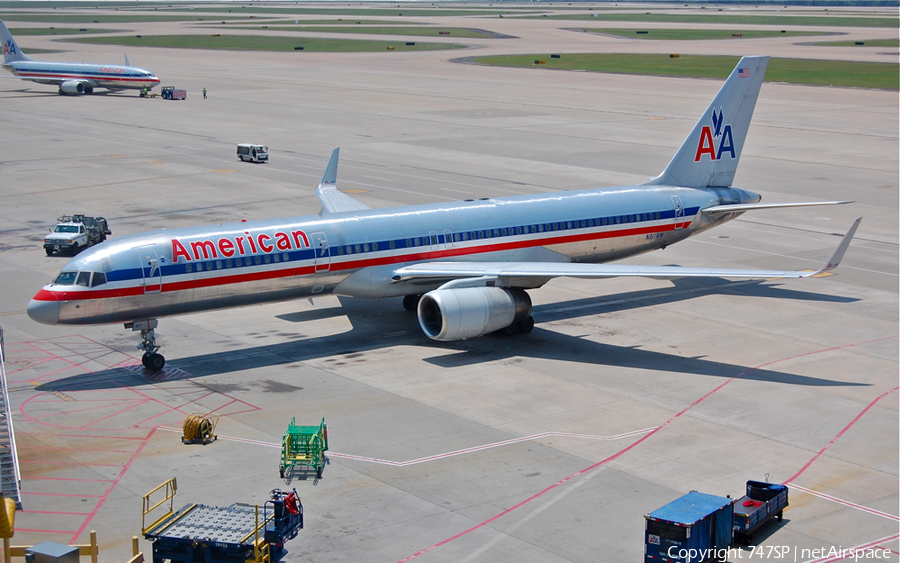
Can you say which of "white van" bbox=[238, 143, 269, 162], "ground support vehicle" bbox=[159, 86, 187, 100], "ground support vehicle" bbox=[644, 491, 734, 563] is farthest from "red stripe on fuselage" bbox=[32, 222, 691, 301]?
"ground support vehicle" bbox=[159, 86, 187, 100]

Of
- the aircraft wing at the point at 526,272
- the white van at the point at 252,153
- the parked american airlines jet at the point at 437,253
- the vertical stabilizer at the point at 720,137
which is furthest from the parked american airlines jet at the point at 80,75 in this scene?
the aircraft wing at the point at 526,272

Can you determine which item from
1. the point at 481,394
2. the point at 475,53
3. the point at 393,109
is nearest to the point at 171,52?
the point at 475,53

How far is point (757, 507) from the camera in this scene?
20.9 metres

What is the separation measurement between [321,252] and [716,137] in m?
20.0

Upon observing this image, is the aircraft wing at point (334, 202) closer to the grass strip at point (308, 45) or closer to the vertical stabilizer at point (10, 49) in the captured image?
the vertical stabilizer at point (10, 49)

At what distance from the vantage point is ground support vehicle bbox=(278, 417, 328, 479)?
24.1 metres

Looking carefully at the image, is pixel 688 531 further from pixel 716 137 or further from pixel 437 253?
pixel 716 137

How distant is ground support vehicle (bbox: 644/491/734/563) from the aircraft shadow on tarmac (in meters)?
12.0

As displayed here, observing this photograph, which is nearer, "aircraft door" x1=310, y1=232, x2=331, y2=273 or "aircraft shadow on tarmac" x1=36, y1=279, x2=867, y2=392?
"aircraft shadow on tarmac" x1=36, y1=279, x2=867, y2=392

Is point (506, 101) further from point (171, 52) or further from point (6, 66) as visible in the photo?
point (171, 52)

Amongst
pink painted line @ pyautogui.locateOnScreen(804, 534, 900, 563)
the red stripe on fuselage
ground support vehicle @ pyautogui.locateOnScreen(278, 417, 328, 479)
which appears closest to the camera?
pink painted line @ pyautogui.locateOnScreen(804, 534, 900, 563)

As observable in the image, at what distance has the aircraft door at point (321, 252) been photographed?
3441cm

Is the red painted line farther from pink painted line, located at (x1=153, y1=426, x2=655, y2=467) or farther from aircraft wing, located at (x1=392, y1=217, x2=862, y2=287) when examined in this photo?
aircraft wing, located at (x1=392, y1=217, x2=862, y2=287)

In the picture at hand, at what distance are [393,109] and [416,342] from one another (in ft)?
228
